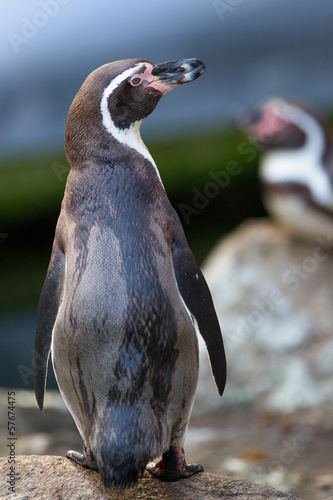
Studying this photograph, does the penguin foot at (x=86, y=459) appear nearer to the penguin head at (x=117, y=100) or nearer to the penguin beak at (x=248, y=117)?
the penguin head at (x=117, y=100)

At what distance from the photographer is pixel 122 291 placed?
1.31m

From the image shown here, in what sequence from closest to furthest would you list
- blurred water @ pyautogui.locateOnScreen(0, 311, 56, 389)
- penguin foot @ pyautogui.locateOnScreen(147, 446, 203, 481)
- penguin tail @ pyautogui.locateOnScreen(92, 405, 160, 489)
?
penguin tail @ pyautogui.locateOnScreen(92, 405, 160, 489) → penguin foot @ pyautogui.locateOnScreen(147, 446, 203, 481) → blurred water @ pyautogui.locateOnScreen(0, 311, 56, 389)

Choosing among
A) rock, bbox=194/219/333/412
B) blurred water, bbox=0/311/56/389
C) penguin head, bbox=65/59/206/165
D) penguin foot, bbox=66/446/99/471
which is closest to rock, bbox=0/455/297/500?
penguin foot, bbox=66/446/99/471

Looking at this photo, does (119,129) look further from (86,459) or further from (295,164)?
(295,164)

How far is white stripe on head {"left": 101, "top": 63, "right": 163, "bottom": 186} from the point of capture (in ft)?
4.45

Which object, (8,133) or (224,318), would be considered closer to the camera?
(224,318)

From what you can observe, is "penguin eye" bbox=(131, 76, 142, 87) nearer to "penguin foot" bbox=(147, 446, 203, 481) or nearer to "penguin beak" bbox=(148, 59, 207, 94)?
"penguin beak" bbox=(148, 59, 207, 94)

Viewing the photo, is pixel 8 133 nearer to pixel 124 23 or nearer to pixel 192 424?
pixel 124 23

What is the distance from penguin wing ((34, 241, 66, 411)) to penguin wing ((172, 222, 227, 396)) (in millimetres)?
270

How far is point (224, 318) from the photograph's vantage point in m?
3.37

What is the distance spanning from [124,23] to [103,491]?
11.5 ft

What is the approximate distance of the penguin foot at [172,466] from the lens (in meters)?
1.52

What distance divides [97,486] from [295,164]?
7.75 ft

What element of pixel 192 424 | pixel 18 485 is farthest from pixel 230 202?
pixel 18 485
